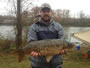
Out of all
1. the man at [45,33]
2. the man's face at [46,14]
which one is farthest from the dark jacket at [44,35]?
the man's face at [46,14]

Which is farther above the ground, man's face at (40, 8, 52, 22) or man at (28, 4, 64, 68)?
man's face at (40, 8, 52, 22)

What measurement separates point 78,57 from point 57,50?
625 centimetres

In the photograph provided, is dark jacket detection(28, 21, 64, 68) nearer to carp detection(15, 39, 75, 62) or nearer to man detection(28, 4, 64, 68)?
man detection(28, 4, 64, 68)

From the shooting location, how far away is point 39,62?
3.11m

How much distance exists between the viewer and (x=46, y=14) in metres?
3.11

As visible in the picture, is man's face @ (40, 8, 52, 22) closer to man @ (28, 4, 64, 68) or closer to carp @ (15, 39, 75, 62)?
man @ (28, 4, 64, 68)

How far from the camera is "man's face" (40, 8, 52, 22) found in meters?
3.12

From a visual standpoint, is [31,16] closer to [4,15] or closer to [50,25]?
[4,15]

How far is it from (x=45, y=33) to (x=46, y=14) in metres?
0.37

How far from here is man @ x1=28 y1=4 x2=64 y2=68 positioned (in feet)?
10.2

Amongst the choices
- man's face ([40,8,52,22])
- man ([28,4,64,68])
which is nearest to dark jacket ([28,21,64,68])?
man ([28,4,64,68])

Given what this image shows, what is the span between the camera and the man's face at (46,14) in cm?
312

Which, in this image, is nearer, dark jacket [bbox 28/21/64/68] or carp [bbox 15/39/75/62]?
carp [bbox 15/39/75/62]

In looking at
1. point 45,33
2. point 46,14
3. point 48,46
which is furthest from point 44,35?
point 46,14
